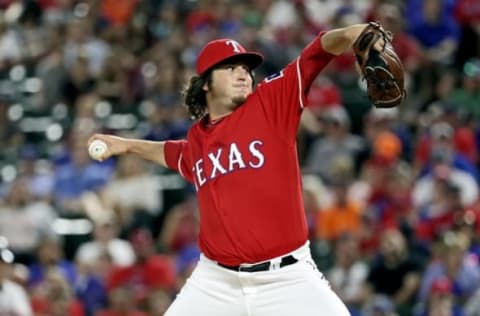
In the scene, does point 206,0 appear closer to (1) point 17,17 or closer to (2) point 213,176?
(1) point 17,17

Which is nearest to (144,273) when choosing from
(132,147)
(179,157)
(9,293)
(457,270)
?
(9,293)

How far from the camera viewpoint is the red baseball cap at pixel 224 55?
7.50m

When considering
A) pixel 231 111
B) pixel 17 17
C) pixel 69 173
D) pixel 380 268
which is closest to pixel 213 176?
pixel 231 111

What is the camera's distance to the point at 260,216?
721 cm

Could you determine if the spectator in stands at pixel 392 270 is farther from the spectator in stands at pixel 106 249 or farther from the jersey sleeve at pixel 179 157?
the jersey sleeve at pixel 179 157

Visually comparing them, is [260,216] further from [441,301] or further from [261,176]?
[441,301]

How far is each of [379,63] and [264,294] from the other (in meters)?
1.38

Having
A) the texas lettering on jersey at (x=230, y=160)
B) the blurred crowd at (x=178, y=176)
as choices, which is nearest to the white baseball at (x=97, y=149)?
the texas lettering on jersey at (x=230, y=160)

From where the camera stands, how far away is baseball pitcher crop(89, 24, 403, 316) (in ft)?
23.5

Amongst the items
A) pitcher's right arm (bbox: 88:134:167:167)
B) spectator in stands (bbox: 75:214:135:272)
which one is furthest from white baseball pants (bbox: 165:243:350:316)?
spectator in stands (bbox: 75:214:135:272)

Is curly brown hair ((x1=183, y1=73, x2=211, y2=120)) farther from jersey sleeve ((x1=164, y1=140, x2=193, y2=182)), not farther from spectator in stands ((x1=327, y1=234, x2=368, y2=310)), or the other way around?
spectator in stands ((x1=327, y1=234, x2=368, y2=310))

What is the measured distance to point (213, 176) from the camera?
7.39 m

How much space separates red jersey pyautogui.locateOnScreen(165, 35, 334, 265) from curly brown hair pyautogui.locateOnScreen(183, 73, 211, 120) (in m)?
0.43

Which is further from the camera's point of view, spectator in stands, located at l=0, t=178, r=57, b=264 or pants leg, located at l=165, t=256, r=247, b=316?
spectator in stands, located at l=0, t=178, r=57, b=264
